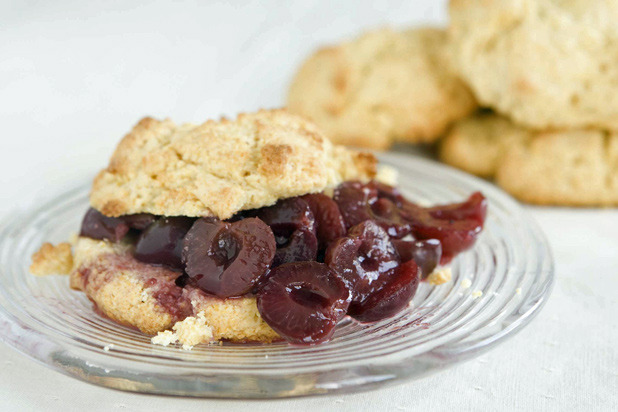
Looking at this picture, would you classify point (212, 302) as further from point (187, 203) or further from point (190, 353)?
point (187, 203)

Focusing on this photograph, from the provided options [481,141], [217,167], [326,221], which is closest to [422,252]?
[326,221]

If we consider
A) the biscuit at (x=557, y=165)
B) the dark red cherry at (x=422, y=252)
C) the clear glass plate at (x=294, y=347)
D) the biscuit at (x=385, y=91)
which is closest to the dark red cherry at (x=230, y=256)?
the clear glass plate at (x=294, y=347)

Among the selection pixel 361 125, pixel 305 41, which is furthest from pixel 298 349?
pixel 305 41

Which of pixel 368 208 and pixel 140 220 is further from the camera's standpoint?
pixel 368 208

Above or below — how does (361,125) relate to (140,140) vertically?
below

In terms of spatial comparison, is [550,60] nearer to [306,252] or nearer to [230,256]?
[306,252]

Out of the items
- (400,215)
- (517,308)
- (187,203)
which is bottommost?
(517,308)
